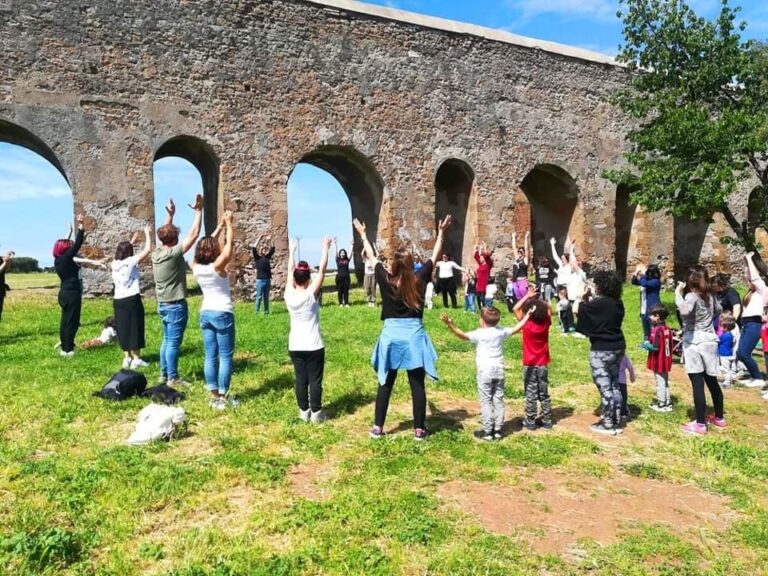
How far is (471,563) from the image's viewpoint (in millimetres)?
3564

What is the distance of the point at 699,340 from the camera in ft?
→ 20.1

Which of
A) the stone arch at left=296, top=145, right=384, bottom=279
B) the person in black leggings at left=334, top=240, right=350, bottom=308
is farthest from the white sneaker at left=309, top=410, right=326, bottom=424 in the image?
the stone arch at left=296, top=145, right=384, bottom=279

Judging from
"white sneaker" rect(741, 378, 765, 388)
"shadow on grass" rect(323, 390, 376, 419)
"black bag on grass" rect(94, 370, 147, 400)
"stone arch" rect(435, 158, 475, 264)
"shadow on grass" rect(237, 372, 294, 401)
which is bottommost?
"white sneaker" rect(741, 378, 765, 388)

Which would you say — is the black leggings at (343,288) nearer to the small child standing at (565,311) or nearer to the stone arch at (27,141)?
the small child standing at (565,311)

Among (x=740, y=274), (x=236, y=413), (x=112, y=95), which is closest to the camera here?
(x=236, y=413)

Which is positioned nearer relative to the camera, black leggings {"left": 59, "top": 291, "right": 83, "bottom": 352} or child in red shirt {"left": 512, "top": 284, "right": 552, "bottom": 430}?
child in red shirt {"left": 512, "top": 284, "right": 552, "bottom": 430}

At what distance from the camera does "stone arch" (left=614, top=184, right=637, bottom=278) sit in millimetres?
21734

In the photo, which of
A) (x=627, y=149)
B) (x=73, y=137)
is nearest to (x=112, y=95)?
(x=73, y=137)

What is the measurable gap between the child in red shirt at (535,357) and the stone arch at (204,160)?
10.7 metres

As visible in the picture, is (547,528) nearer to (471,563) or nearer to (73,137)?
(471,563)

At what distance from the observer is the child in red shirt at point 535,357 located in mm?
5996

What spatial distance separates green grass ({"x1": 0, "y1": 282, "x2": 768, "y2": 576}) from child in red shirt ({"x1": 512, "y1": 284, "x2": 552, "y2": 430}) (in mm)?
294

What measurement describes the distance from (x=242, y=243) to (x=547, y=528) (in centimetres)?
1209

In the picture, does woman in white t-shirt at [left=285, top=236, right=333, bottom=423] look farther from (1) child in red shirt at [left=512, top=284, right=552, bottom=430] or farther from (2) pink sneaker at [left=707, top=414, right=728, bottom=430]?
(2) pink sneaker at [left=707, top=414, right=728, bottom=430]
